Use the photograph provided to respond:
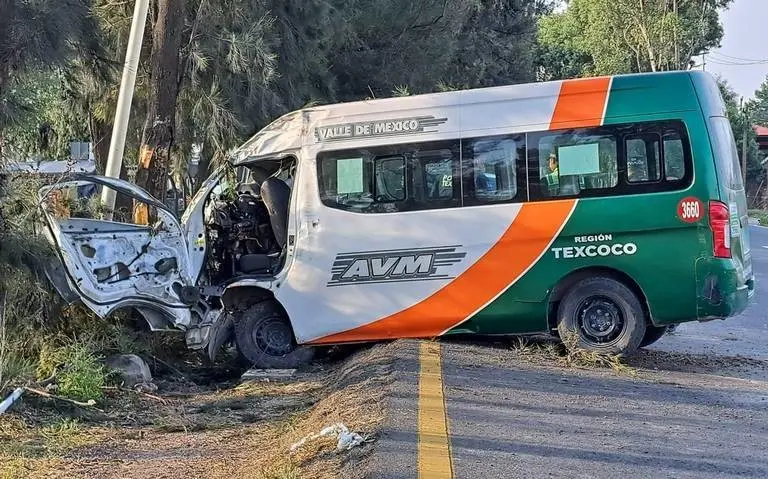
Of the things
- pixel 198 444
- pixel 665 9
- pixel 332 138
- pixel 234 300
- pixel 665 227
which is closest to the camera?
pixel 198 444

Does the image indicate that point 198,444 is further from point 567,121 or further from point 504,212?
point 567,121

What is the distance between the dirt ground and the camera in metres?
5.71

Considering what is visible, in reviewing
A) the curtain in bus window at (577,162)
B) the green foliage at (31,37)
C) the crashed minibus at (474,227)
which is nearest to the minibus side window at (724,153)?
the crashed minibus at (474,227)

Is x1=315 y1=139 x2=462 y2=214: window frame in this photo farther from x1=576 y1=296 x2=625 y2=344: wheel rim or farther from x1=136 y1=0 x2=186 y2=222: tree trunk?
x1=136 y1=0 x2=186 y2=222: tree trunk

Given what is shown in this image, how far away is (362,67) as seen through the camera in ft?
58.8

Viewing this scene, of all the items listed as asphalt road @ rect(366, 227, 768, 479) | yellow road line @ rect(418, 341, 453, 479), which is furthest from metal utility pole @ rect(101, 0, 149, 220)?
yellow road line @ rect(418, 341, 453, 479)

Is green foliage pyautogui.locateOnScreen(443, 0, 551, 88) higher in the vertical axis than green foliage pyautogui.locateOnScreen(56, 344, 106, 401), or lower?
higher

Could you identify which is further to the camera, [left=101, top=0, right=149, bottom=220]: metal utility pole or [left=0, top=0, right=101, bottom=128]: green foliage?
[left=101, top=0, right=149, bottom=220]: metal utility pole

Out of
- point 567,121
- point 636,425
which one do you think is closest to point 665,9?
point 567,121

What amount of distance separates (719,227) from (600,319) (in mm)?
1380

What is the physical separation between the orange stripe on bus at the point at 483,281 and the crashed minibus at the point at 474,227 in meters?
0.01

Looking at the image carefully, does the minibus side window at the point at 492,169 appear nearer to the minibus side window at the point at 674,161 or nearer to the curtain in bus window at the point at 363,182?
the curtain in bus window at the point at 363,182

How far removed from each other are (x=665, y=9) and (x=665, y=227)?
132 feet

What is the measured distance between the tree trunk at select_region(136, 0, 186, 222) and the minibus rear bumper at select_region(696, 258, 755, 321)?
6.33 m
